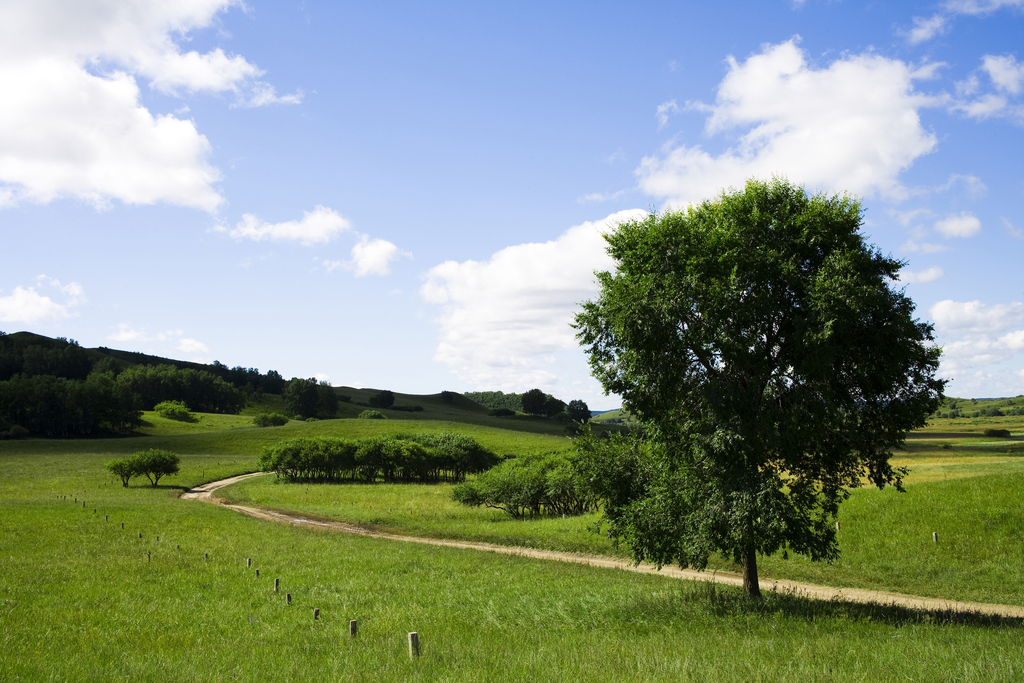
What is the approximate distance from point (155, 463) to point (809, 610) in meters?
80.8

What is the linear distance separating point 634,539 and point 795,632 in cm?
466

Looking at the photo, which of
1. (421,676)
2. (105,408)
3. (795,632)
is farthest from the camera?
(105,408)

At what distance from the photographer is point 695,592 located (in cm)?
1764

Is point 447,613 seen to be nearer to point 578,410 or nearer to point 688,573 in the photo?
point 688,573

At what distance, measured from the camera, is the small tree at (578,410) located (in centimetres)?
18506

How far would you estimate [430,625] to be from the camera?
1516 cm

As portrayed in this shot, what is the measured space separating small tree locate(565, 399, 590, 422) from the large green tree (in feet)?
548

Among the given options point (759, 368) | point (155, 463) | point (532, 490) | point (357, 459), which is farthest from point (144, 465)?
point (759, 368)

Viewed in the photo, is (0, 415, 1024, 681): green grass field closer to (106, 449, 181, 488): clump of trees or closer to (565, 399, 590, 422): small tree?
(106, 449, 181, 488): clump of trees

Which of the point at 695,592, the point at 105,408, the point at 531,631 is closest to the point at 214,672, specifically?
the point at 531,631

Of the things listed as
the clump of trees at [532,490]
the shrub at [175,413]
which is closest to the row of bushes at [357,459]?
the clump of trees at [532,490]

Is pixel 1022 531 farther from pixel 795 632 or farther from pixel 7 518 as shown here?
pixel 7 518

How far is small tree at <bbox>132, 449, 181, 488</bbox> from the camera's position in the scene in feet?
240

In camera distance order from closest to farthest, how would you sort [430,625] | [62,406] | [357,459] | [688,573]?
1. [430,625]
2. [688,573]
3. [357,459]
4. [62,406]
